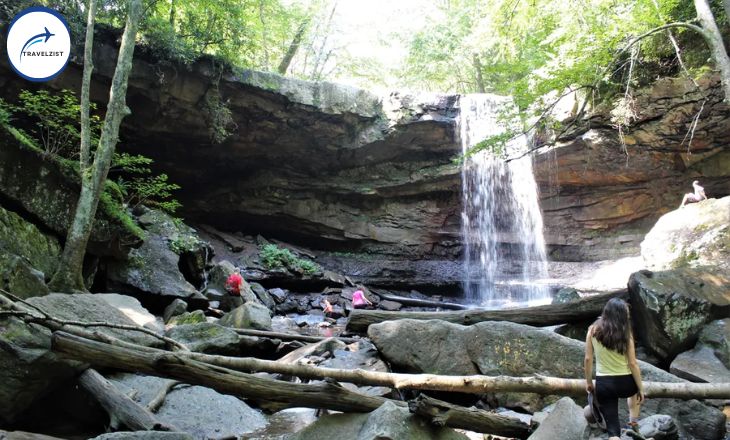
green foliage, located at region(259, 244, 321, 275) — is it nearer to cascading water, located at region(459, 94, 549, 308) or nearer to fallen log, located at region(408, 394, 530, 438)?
cascading water, located at region(459, 94, 549, 308)

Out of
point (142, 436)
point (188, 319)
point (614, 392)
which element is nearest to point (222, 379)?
point (142, 436)

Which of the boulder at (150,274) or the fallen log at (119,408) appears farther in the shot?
the boulder at (150,274)

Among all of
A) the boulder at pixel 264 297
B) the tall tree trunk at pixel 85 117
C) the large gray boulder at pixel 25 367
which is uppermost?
the tall tree trunk at pixel 85 117

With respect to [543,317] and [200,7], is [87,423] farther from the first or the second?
[200,7]

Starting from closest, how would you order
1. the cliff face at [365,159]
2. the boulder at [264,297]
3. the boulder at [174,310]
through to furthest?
the boulder at [174,310], the boulder at [264,297], the cliff face at [365,159]

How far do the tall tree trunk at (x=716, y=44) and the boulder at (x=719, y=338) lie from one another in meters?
3.01

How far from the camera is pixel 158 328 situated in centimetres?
598

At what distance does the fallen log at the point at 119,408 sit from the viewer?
3.60 meters

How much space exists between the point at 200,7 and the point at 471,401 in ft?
41.7

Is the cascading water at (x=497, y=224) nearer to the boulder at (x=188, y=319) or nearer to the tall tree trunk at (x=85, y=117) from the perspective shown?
the boulder at (x=188, y=319)

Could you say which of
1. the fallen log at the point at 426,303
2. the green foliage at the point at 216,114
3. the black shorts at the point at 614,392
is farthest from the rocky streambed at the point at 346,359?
the fallen log at the point at 426,303

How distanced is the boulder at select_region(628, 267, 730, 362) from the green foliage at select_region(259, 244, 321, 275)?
11369 millimetres

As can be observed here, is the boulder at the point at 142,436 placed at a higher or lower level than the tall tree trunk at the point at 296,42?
lower

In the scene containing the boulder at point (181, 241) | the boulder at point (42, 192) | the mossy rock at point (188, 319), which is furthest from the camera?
the boulder at point (181, 241)
